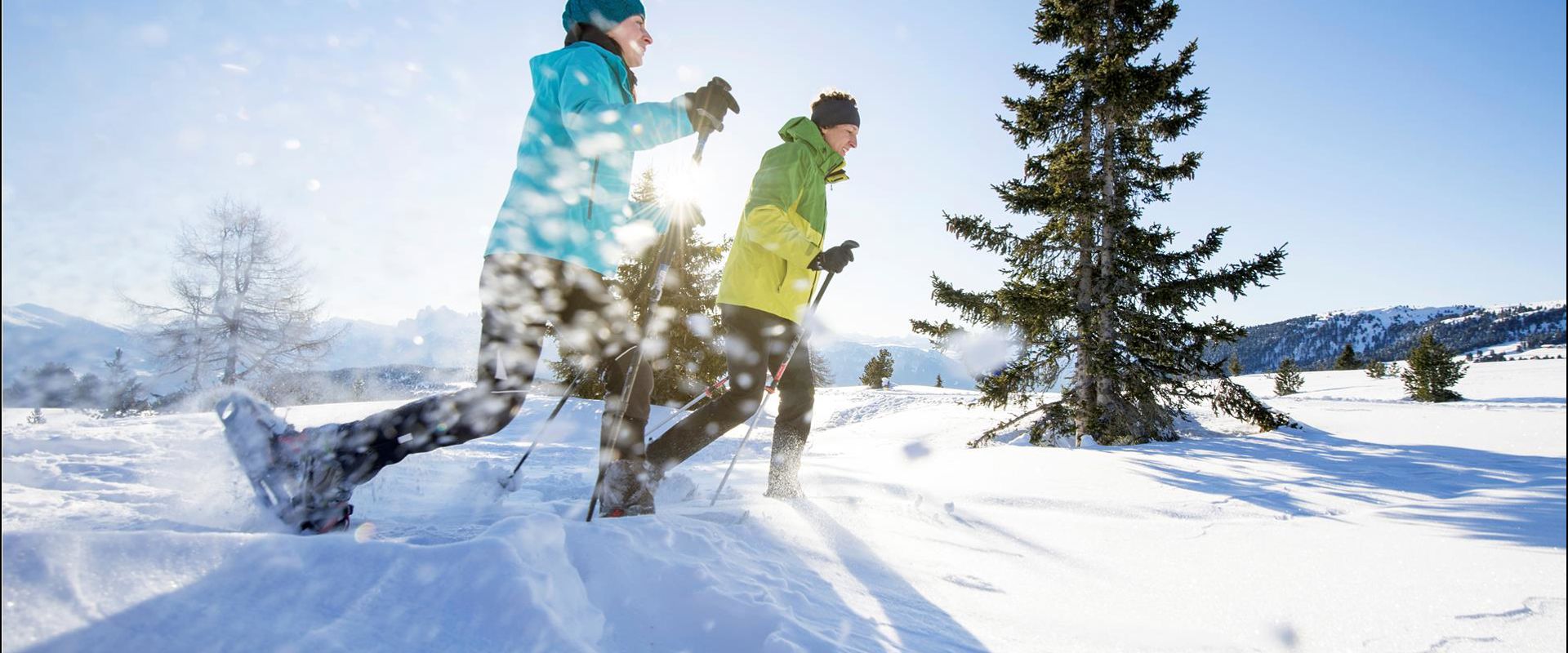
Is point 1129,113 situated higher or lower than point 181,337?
higher

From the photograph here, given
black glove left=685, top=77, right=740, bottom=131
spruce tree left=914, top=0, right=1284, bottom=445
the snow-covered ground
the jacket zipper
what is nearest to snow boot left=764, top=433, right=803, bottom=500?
the snow-covered ground

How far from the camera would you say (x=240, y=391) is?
1.90 meters

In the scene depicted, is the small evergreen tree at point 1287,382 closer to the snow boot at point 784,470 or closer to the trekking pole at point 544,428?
the snow boot at point 784,470

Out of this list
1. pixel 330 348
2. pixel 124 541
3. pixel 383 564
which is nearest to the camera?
pixel 124 541

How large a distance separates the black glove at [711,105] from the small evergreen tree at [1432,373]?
21.6 metres

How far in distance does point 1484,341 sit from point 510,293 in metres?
113

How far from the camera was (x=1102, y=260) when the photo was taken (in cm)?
841

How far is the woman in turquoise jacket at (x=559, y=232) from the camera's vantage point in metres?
2.17

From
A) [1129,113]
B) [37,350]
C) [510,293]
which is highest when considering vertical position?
[1129,113]

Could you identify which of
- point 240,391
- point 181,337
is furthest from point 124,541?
point 181,337

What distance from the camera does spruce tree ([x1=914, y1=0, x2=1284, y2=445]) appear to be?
812 centimetres

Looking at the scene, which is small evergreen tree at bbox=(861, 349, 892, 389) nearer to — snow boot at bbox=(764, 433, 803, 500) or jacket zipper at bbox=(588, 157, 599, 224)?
snow boot at bbox=(764, 433, 803, 500)

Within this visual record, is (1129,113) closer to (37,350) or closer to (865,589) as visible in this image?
(865,589)

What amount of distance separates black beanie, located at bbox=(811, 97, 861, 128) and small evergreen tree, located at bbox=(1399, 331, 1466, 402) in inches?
806
